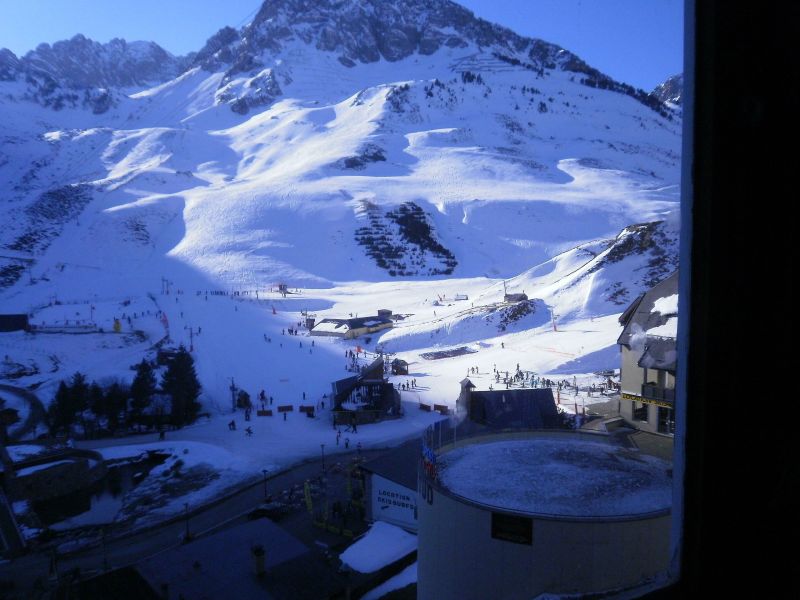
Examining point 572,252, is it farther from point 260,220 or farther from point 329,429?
point 260,220

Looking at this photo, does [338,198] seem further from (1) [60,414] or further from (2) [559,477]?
(2) [559,477]

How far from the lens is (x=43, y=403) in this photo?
63.0 ft

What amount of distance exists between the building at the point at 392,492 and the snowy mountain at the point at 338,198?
8928 mm

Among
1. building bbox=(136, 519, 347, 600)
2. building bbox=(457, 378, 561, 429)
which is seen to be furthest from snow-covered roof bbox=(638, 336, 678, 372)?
building bbox=(136, 519, 347, 600)

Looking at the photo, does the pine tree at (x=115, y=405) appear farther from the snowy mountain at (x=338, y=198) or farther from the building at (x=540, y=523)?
the building at (x=540, y=523)

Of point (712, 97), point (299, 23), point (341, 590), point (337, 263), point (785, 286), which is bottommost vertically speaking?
point (341, 590)

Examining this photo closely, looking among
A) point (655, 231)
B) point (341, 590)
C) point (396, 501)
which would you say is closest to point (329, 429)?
point (396, 501)

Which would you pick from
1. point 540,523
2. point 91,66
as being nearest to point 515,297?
point 540,523

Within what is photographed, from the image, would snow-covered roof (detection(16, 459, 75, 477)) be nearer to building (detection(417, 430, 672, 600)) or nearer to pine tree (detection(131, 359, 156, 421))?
pine tree (detection(131, 359, 156, 421))

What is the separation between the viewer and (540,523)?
13.1 feet

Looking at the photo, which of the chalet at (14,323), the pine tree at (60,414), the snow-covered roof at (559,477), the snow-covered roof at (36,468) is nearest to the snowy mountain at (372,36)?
the chalet at (14,323)

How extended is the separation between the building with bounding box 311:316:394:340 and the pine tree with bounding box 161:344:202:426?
10203mm

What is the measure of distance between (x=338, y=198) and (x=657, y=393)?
50888 millimetres

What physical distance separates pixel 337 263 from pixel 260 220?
11137mm
